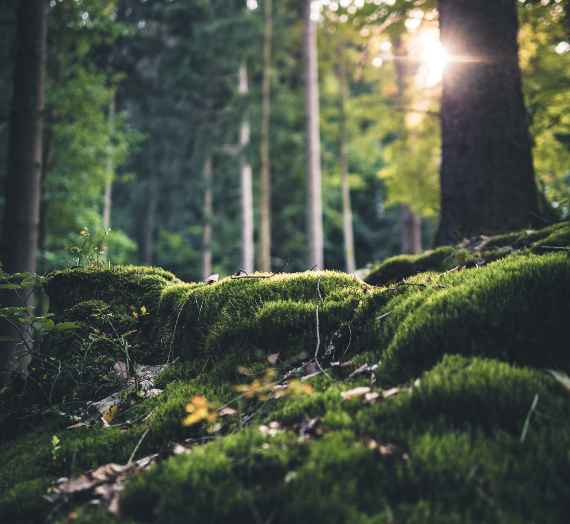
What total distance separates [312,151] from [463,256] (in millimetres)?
13202

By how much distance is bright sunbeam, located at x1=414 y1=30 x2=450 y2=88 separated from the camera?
5.13m

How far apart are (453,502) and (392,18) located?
7.37 meters

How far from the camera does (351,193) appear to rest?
31688 millimetres

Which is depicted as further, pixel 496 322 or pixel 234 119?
pixel 234 119

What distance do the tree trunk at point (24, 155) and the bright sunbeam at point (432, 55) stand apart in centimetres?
545

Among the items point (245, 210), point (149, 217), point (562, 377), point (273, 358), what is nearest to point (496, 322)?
point (562, 377)

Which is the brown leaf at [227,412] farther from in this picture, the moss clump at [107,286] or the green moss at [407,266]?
the green moss at [407,266]

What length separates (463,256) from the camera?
3.33m

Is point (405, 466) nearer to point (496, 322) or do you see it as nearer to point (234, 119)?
point (496, 322)

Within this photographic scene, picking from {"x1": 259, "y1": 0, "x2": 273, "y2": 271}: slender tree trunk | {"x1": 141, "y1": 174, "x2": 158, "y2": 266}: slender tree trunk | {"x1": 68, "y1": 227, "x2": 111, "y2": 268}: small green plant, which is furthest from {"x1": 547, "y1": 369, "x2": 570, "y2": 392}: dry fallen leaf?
{"x1": 141, "y1": 174, "x2": 158, "y2": 266}: slender tree trunk

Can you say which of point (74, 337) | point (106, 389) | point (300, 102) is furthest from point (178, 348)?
point (300, 102)

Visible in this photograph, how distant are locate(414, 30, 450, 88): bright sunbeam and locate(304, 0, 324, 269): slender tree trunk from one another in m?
4.09

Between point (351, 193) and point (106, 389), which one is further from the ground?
point (351, 193)

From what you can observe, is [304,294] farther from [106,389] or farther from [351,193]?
[351,193]
